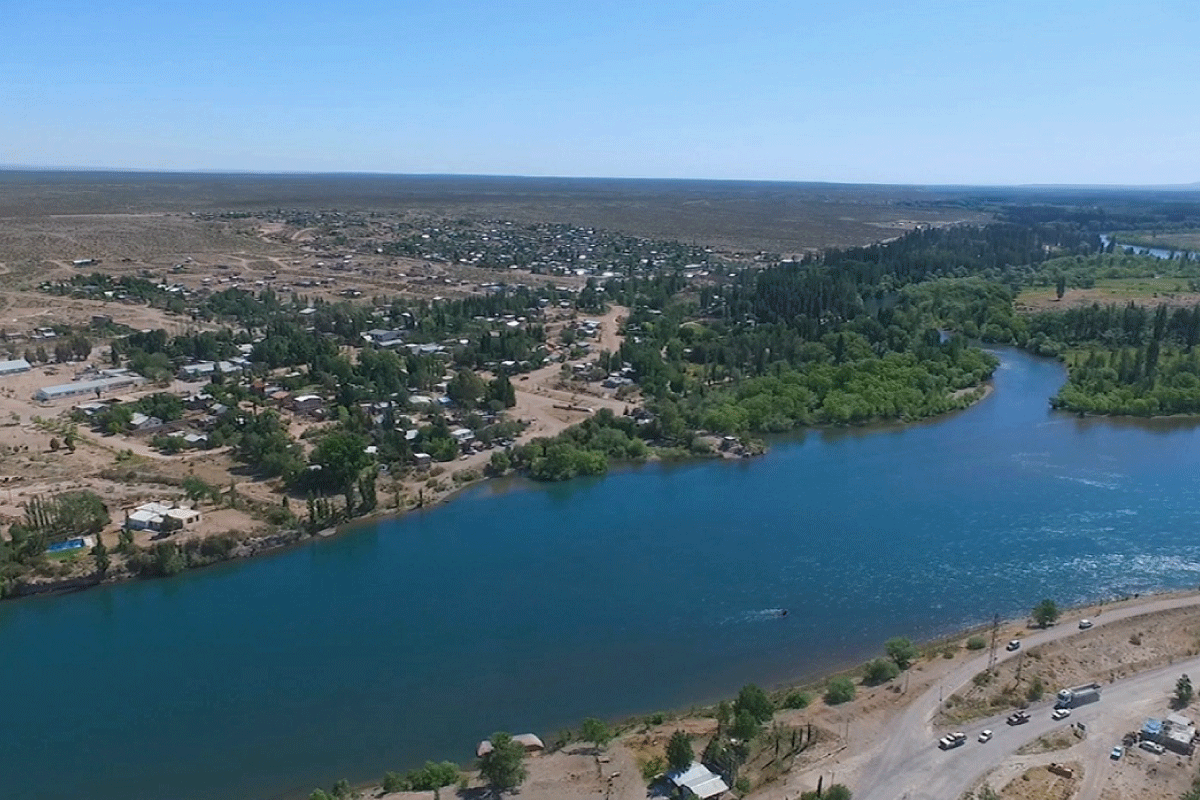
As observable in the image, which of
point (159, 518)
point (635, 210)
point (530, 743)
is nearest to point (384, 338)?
point (159, 518)

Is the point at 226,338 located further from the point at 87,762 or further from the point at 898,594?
the point at 898,594

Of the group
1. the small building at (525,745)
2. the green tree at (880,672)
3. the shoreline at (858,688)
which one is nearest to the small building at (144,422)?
the shoreline at (858,688)

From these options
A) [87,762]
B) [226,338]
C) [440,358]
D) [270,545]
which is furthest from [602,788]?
[226,338]

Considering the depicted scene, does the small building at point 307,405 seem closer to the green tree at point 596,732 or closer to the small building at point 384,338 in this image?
the small building at point 384,338

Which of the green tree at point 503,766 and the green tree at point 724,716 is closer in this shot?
the green tree at point 503,766

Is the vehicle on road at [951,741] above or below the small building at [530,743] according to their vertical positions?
above

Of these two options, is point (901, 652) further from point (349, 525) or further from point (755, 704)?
point (349, 525)
